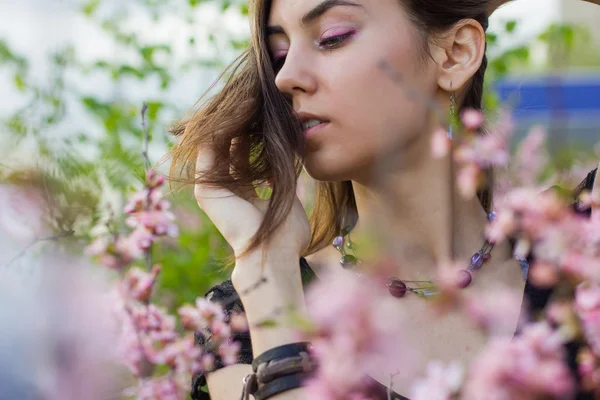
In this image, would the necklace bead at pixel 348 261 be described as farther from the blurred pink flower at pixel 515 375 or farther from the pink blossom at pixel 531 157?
the pink blossom at pixel 531 157

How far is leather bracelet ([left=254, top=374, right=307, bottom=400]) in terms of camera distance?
1181 mm

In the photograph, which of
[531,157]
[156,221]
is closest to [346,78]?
[156,221]

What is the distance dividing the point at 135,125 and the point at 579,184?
2.09 metres

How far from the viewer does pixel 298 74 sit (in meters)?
1.60

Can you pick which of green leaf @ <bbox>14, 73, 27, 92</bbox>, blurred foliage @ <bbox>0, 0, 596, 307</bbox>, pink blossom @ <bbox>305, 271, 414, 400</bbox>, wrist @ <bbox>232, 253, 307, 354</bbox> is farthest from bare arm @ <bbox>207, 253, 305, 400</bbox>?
green leaf @ <bbox>14, 73, 27, 92</bbox>

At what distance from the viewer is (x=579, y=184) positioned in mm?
1818

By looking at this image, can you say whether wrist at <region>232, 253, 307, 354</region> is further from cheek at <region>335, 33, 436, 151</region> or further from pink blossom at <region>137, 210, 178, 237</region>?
cheek at <region>335, 33, 436, 151</region>

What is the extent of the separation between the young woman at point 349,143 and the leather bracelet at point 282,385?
19 centimetres

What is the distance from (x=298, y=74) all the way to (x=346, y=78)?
0.10 meters

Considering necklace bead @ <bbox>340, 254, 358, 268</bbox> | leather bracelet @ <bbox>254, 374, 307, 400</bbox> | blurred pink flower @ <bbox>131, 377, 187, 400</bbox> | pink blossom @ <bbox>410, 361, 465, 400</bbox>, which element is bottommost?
necklace bead @ <bbox>340, 254, 358, 268</bbox>

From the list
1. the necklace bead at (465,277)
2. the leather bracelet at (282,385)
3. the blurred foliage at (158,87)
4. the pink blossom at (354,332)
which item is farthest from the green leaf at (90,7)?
the pink blossom at (354,332)

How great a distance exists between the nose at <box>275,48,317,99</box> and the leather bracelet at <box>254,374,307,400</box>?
26.1 inches

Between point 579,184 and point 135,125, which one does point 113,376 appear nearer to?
point 579,184

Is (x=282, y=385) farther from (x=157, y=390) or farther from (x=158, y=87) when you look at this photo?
(x=158, y=87)
